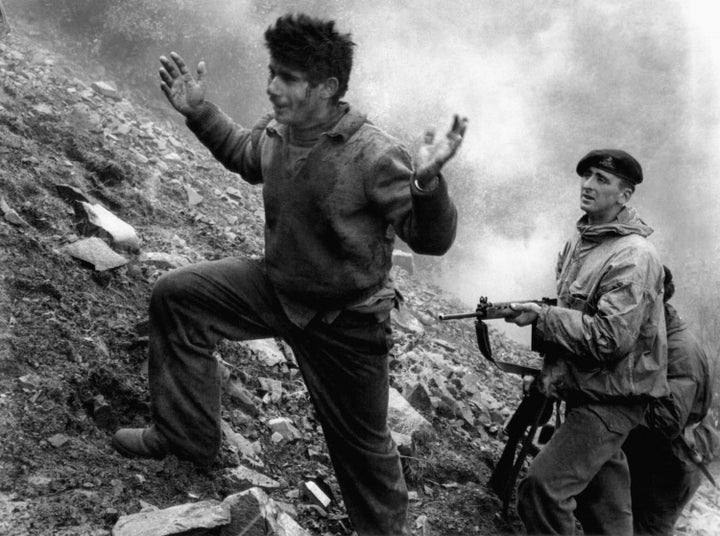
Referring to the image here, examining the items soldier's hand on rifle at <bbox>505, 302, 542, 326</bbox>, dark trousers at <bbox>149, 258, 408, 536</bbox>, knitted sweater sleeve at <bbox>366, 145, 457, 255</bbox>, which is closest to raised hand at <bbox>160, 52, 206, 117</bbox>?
dark trousers at <bbox>149, 258, 408, 536</bbox>

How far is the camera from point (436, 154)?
1803 mm

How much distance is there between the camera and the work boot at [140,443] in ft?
7.93

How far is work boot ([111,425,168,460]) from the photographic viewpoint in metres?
2.42

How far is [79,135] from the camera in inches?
199

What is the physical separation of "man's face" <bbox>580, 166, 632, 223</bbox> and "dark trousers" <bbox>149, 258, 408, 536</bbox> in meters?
1.23

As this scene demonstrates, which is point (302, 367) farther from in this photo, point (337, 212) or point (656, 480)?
point (656, 480)

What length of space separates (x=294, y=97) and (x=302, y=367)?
39.3 inches

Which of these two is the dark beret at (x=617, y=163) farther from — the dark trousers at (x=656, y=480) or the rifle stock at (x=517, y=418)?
the dark trousers at (x=656, y=480)

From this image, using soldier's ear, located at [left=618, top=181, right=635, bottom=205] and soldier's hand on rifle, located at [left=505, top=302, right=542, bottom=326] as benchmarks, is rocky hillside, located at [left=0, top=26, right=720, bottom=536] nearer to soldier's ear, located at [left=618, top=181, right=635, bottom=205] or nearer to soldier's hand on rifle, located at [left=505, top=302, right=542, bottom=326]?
soldier's hand on rifle, located at [left=505, top=302, right=542, bottom=326]

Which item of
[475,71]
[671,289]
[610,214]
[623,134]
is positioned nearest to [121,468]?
[610,214]

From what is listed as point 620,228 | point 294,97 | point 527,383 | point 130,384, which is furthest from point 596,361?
point 130,384

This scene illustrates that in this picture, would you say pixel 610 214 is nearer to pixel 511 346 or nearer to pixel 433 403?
pixel 433 403

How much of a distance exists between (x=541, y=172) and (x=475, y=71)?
9.50ft

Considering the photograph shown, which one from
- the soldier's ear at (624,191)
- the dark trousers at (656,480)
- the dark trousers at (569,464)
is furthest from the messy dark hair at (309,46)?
the dark trousers at (656,480)
